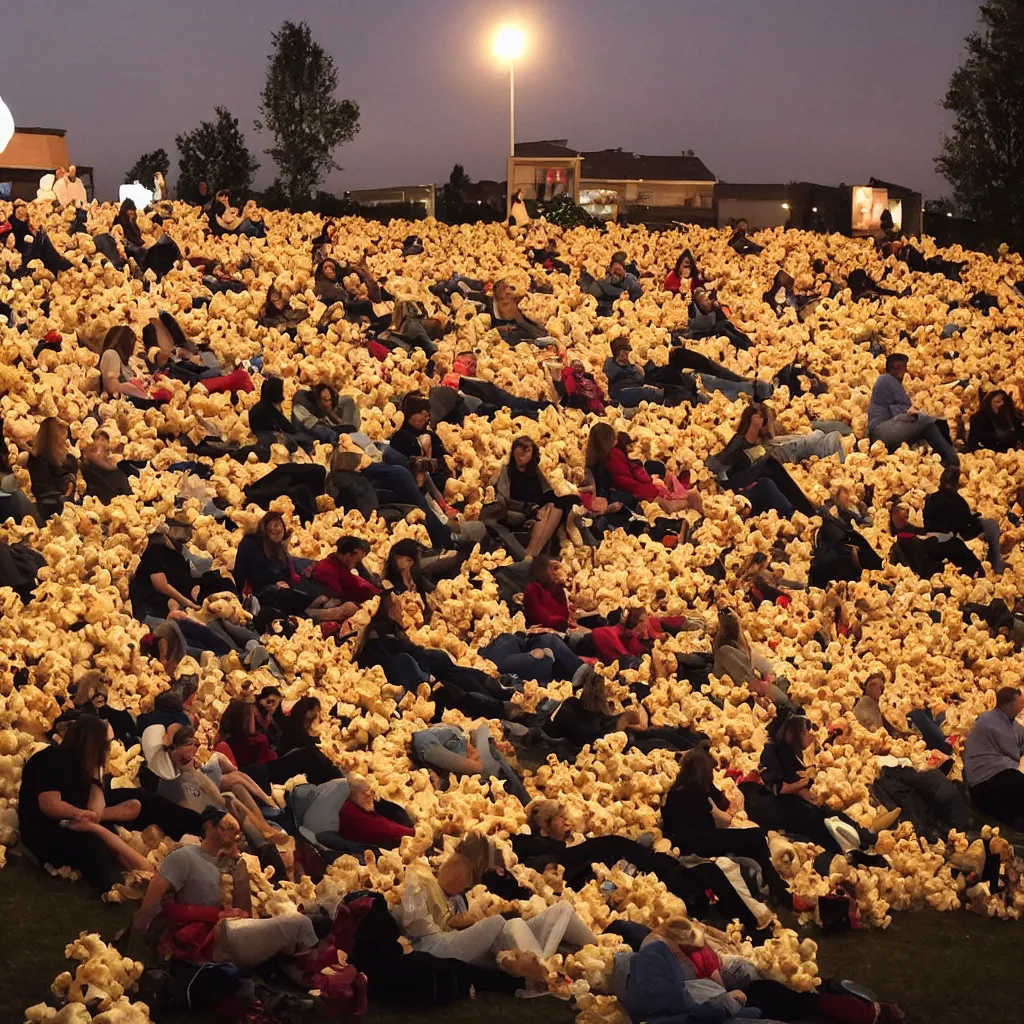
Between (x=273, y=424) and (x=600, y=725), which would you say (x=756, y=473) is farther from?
(x=600, y=725)

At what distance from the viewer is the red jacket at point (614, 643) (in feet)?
43.3

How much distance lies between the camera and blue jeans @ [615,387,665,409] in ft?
60.4

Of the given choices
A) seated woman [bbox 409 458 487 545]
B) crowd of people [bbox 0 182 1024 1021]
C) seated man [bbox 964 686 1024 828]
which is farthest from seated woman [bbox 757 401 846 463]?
seated man [bbox 964 686 1024 828]

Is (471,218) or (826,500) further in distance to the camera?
(471,218)

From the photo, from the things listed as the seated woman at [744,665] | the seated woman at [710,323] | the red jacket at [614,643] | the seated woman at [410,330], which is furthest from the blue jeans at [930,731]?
the seated woman at [710,323]

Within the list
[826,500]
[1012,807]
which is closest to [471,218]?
[826,500]

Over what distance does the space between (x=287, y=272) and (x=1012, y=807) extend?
10.4m

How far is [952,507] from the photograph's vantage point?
16.5 meters

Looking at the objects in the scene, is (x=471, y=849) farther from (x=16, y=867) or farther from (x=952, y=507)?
(x=952, y=507)

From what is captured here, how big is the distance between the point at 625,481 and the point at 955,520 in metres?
2.86

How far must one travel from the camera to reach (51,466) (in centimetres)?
1376

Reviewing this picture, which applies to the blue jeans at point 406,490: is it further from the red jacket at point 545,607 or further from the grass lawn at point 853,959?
the grass lawn at point 853,959

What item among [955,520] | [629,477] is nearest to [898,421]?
[955,520]

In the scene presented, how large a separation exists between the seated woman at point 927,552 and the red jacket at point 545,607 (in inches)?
136
